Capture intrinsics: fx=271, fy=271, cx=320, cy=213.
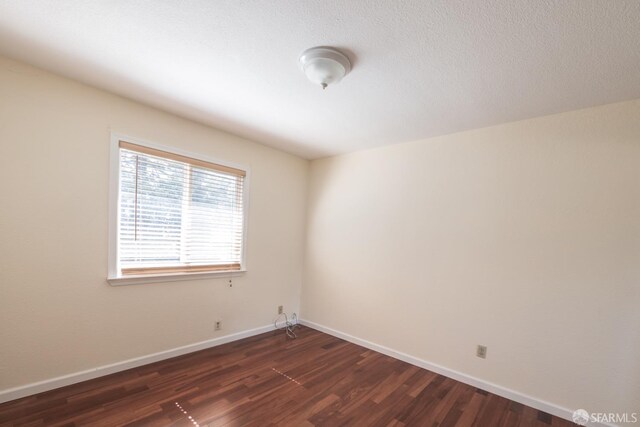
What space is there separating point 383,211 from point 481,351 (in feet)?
5.37

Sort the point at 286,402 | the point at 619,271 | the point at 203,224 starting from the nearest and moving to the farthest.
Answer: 1. the point at 619,271
2. the point at 286,402
3. the point at 203,224

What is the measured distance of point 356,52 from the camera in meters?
1.60

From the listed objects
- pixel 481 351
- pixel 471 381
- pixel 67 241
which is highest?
pixel 67 241

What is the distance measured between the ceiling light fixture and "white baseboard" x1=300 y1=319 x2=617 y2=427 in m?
Result: 2.78

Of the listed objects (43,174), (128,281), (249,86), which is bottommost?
(128,281)

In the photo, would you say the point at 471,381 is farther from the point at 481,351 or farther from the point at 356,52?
the point at 356,52

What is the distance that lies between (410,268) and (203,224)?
7.50ft

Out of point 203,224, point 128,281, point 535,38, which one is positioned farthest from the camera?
point 203,224

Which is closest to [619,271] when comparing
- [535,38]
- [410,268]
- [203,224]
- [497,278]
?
[497,278]

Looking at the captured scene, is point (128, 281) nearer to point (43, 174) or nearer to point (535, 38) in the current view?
point (43, 174)

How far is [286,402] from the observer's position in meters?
2.10

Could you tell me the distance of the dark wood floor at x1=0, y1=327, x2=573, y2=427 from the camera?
73.1 inches

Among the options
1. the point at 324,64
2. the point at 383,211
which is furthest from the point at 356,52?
the point at 383,211

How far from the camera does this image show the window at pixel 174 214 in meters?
2.38
